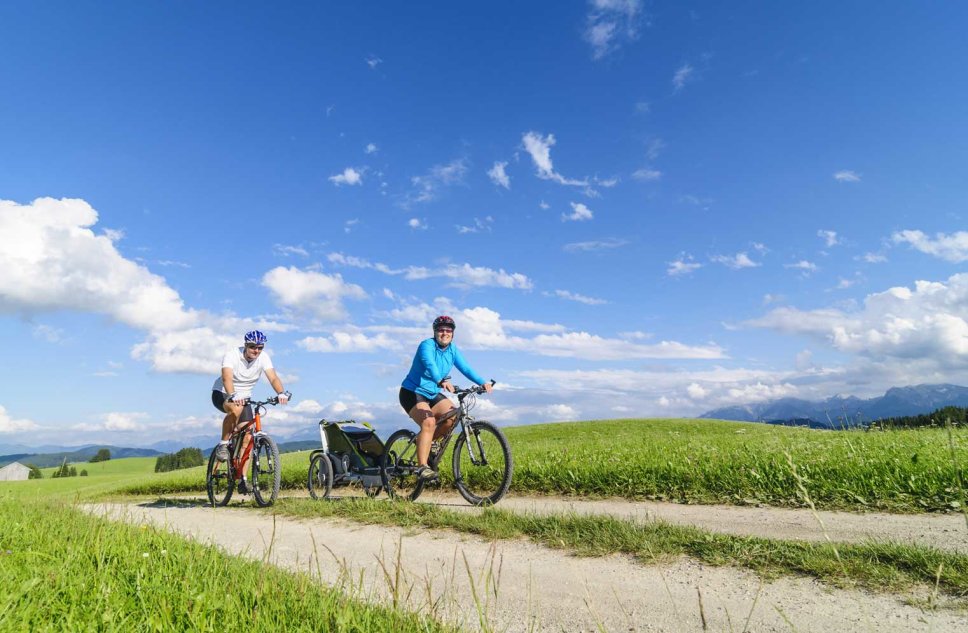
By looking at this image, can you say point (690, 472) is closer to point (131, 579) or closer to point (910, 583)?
point (910, 583)

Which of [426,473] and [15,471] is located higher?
[426,473]

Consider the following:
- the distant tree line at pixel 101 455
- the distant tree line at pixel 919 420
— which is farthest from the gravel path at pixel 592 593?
the distant tree line at pixel 101 455

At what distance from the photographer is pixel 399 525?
745cm

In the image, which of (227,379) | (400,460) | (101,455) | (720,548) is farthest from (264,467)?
(101,455)

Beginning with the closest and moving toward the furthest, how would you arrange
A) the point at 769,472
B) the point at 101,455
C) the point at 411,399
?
the point at 769,472 < the point at 411,399 < the point at 101,455

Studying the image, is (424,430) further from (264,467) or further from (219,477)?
(219,477)

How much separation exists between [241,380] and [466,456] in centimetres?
484

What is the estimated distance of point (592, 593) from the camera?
458 centimetres

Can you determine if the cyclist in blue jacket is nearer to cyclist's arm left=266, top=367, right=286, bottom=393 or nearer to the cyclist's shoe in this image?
the cyclist's shoe

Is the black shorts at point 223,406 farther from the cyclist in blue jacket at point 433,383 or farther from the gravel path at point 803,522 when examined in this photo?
the gravel path at point 803,522

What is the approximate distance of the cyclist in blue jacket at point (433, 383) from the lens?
9766mm

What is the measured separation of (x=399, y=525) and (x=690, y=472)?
16.2 feet

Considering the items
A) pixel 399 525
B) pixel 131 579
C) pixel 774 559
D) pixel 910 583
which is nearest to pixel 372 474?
pixel 399 525

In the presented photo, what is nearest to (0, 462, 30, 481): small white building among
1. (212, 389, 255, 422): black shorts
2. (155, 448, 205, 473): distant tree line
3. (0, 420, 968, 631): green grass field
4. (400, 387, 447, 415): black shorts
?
(155, 448, 205, 473): distant tree line
